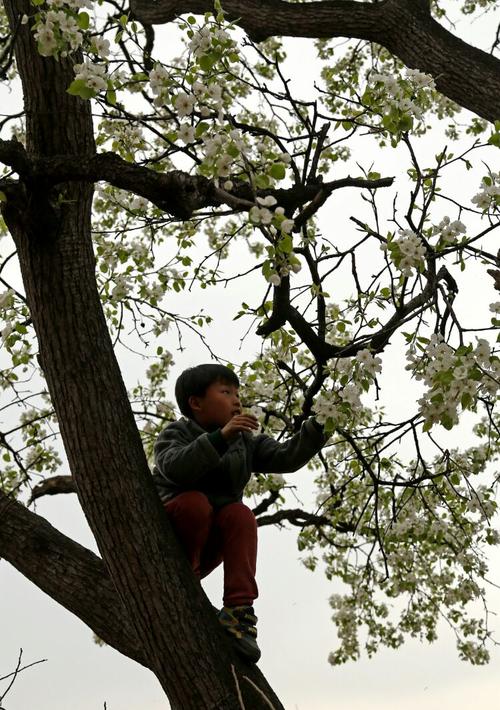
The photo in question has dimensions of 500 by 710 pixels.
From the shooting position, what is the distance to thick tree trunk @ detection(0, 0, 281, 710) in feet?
10.4

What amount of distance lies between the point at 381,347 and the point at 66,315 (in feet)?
4.17

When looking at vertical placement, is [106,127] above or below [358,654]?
above

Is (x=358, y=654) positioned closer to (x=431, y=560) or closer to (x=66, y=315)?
(x=431, y=560)

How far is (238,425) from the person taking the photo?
3.61m

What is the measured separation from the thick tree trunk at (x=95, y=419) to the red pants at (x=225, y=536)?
184 millimetres

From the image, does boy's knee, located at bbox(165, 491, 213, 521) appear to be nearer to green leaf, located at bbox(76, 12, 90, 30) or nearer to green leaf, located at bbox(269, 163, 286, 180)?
green leaf, located at bbox(269, 163, 286, 180)

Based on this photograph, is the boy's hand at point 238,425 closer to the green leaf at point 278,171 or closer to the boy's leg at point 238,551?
the boy's leg at point 238,551

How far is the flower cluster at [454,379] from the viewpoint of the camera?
273 cm

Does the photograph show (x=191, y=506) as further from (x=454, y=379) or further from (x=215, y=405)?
(x=454, y=379)

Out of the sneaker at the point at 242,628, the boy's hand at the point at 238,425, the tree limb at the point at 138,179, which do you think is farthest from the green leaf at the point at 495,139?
the sneaker at the point at 242,628

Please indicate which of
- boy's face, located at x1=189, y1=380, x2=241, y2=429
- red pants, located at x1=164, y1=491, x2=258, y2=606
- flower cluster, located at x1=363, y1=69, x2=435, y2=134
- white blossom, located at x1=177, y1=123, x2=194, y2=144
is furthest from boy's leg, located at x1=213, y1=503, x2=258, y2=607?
flower cluster, located at x1=363, y1=69, x2=435, y2=134

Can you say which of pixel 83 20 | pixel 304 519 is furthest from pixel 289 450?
pixel 304 519

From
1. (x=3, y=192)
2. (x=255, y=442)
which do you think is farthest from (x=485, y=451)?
(x=3, y=192)

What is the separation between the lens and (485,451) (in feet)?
22.7
